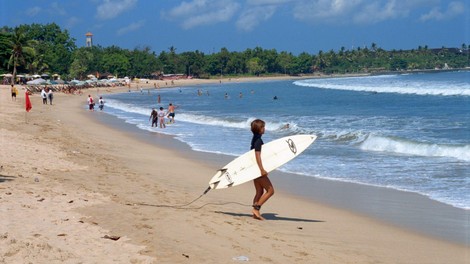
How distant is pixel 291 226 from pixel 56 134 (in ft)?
43.7

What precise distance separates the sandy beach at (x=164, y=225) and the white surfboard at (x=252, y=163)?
0.45m

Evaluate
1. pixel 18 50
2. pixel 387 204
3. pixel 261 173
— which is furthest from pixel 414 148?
pixel 18 50

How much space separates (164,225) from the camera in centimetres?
708

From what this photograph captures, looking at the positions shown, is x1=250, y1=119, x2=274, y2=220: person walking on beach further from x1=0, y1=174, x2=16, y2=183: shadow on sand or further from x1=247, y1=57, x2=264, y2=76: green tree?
x1=247, y1=57, x2=264, y2=76: green tree

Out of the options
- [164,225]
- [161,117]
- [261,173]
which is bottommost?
[161,117]

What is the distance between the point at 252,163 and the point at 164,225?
1985 mm

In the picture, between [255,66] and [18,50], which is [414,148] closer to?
[18,50]

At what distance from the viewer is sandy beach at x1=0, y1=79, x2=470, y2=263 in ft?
19.3

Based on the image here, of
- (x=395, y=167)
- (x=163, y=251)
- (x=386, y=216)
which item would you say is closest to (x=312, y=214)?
(x=386, y=216)

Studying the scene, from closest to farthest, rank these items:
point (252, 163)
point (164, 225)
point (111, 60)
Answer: point (164, 225), point (252, 163), point (111, 60)

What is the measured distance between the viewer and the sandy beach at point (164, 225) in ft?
19.3

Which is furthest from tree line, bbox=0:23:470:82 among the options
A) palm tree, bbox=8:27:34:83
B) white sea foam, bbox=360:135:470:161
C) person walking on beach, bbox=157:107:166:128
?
white sea foam, bbox=360:135:470:161

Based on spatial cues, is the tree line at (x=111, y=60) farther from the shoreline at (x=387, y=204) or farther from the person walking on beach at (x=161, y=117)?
the shoreline at (x=387, y=204)

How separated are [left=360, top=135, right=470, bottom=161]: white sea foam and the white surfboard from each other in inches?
288
